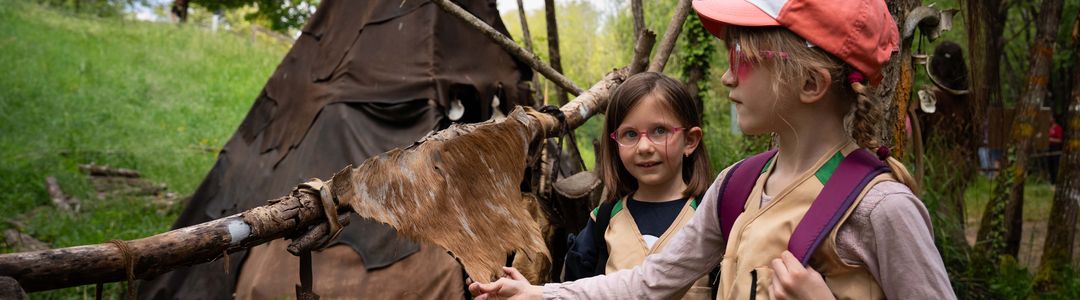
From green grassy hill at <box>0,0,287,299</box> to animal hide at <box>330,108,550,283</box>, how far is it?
118 inches

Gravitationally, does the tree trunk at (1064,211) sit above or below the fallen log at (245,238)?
below

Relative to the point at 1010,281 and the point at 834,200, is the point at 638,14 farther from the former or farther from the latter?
the point at 834,200

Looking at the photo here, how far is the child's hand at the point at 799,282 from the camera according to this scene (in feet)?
5.08

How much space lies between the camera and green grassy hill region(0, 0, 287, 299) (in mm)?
7617

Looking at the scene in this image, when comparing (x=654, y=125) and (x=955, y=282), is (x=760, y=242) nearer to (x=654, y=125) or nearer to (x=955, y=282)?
(x=654, y=125)

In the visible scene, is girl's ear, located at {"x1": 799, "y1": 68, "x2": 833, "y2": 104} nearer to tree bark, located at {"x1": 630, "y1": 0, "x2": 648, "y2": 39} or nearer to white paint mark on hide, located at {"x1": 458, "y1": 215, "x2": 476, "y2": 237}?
white paint mark on hide, located at {"x1": 458, "y1": 215, "x2": 476, "y2": 237}

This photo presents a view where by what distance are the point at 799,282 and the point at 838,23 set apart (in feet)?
1.42

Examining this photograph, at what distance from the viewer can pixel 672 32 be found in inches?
155

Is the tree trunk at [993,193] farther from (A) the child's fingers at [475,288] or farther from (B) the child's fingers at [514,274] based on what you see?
(A) the child's fingers at [475,288]

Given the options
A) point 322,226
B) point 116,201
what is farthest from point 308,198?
point 116,201

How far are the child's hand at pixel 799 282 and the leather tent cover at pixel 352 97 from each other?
3436 mm

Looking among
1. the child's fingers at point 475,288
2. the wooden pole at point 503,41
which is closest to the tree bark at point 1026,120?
the wooden pole at point 503,41

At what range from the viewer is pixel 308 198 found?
229cm

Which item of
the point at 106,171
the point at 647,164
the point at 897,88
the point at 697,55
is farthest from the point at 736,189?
the point at 106,171
